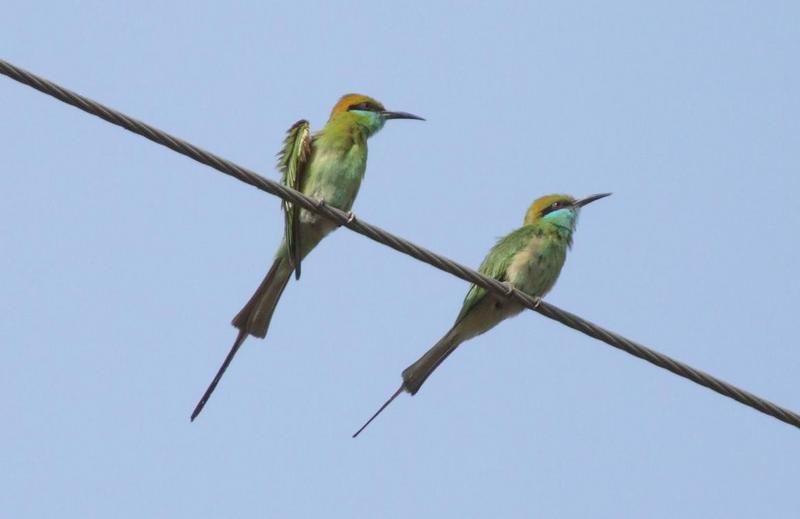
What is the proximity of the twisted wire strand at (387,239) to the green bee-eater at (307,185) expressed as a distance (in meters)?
0.90

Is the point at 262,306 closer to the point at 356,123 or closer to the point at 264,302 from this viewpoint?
the point at 264,302

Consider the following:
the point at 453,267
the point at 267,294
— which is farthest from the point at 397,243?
the point at 267,294

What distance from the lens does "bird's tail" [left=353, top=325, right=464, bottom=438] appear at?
14.3ft

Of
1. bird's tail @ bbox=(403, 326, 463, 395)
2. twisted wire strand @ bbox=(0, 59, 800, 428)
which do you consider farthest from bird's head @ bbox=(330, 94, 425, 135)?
twisted wire strand @ bbox=(0, 59, 800, 428)

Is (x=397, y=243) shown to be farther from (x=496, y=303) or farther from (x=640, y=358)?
(x=496, y=303)

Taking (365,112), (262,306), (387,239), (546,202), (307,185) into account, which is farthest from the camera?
(546,202)

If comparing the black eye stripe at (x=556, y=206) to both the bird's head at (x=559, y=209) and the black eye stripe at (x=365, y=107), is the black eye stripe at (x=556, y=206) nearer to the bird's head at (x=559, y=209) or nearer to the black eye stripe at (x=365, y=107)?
the bird's head at (x=559, y=209)

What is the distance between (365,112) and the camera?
4883 millimetres

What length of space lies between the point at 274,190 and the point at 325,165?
4.70ft

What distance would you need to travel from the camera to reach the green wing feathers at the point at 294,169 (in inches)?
174

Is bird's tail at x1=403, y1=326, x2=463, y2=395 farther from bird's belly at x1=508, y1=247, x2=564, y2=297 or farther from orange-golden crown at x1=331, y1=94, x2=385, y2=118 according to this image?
orange-golden crown at x1=331, y1=94, x2=385, y2=118

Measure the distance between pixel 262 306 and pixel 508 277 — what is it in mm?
854

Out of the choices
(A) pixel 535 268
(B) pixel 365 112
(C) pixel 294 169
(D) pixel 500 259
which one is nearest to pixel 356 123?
(B) pixel 365 112

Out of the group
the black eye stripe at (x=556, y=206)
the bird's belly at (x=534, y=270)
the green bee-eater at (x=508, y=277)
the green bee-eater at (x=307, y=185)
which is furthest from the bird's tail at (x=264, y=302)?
the black eye stripe at (x=556, y=206)
